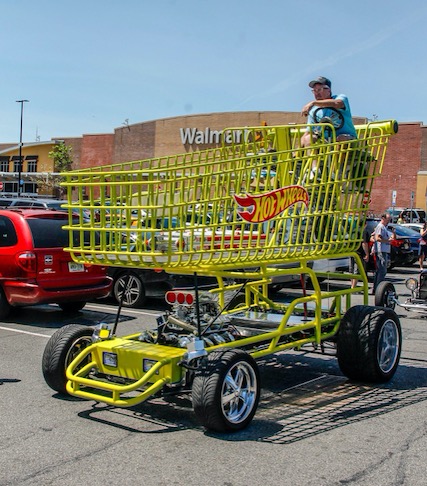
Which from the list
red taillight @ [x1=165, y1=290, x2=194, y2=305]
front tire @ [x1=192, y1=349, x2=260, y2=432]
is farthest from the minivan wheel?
front tire @ [x1=192, y1=349, x2=260, y2=432]

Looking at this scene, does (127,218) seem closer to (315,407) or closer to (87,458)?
(87,458)

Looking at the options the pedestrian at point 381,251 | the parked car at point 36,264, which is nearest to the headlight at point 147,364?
the parked car at point 36,264

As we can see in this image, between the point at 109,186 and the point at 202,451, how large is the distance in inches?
84.1

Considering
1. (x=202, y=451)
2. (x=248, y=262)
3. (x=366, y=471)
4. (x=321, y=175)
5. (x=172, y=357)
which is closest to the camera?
(x=366, y=471)

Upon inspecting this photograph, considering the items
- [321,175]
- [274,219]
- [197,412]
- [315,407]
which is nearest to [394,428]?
Answer: [315,407]

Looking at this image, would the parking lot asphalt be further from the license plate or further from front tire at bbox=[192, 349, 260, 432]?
the license plate

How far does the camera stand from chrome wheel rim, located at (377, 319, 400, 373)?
6527 mm

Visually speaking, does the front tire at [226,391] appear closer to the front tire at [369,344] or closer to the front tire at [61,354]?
the front tire at [61,354]

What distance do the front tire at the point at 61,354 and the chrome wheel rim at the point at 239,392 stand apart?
5.06ft

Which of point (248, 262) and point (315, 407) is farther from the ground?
point (248, 262)

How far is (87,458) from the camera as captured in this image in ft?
14.6

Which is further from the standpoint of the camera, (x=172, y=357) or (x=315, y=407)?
(x=315, y=407)

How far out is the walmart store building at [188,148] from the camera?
47.4 metres

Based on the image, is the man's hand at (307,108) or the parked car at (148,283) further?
the parked car at (148,283)
